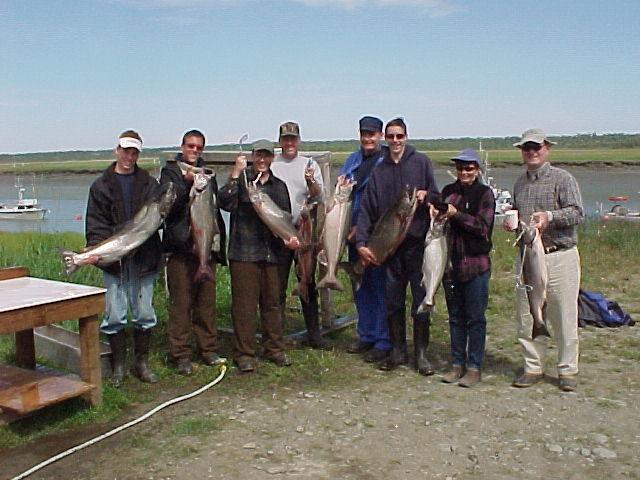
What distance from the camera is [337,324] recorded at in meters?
8.41

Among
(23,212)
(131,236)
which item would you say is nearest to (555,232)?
(131,236)

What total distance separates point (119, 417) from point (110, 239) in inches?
56.5

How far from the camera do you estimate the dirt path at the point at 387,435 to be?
480 cm

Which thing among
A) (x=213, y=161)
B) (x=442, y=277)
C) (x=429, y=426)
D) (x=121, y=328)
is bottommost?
(x=429, y=426)

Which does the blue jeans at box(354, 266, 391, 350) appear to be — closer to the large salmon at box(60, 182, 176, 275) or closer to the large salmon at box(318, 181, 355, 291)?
the large salmon at box(318, 181, 355, 291)

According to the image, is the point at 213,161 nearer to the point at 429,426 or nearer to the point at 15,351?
the point at 15,351

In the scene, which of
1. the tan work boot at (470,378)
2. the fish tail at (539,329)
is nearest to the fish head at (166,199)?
the tan work boot at (470,378)

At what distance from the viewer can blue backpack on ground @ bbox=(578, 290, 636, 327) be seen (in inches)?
332

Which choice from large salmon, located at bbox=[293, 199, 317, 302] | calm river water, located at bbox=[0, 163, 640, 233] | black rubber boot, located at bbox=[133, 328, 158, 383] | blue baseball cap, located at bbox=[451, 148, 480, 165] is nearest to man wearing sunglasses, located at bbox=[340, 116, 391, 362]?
large salmon, located at bbox=[293, 199, 317, 302]

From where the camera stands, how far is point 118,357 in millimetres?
→ 6559

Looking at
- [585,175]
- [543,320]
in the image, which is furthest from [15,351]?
[585,175]

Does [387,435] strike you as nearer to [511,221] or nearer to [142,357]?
[511,221]

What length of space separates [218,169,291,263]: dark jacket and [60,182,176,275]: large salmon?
26.8 inches

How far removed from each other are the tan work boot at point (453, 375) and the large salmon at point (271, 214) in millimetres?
1886
